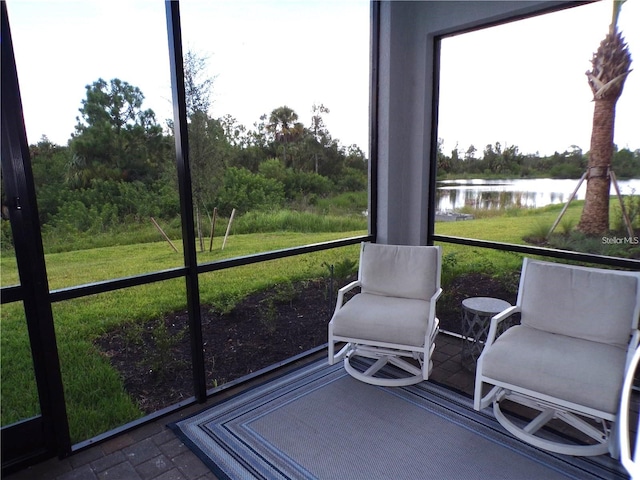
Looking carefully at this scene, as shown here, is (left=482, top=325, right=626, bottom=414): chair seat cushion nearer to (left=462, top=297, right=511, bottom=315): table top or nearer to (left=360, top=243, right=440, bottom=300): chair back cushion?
(left=462, top=297, right=511, bottom=315): table top

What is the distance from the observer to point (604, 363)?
2.03m

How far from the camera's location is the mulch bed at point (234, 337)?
2.52 metres

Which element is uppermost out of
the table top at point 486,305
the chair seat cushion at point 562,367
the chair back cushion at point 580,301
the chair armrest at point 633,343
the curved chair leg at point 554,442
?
the chair back cushion at point 580,301

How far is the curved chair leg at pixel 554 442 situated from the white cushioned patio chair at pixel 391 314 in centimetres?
54

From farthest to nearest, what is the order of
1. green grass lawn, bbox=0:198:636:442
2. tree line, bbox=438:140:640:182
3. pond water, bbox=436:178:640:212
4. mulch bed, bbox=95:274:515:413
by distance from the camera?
1. pond water, bbox=436:178:640:212
2. tree line, bbox=438:140:640:182
3. mulch bed, bbox=95:274:515:413
4. green grass lawn, bbox=0:198:636:442

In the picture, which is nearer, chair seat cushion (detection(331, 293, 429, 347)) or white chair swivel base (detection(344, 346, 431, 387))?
chair seat cushion (detection(331, 293, 429, 347))

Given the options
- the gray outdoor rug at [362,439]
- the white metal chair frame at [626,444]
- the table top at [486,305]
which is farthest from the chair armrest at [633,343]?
the white metal chair frame at [626,444]

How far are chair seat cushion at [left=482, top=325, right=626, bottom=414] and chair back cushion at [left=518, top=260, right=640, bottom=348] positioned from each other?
0.08 m

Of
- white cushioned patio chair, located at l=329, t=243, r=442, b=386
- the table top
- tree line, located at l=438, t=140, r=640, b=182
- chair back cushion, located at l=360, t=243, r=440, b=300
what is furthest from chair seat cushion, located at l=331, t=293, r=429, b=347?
tree line, located at l=438, t=140, r=640, b=182

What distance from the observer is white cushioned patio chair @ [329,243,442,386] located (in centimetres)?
259

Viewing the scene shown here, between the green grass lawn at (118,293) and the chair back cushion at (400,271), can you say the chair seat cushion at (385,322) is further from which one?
the green grass lawn at (118,293)

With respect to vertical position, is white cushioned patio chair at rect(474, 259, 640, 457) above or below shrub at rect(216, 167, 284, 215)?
below

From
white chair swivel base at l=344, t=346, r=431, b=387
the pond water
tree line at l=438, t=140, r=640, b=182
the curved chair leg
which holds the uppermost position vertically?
tree line at l=438, t=140, r=640, b=182

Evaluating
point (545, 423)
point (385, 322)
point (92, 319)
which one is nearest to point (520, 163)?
point (385, 322)
